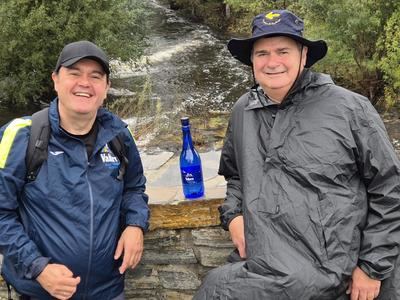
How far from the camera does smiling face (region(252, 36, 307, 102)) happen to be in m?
2.41

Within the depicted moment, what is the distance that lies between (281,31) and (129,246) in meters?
1.28

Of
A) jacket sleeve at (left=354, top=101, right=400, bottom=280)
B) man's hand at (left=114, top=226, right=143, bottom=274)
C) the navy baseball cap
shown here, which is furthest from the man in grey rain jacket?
the navy baseball cap

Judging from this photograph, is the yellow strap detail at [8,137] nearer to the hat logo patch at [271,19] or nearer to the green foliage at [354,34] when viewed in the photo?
the hat logo patch at [271,19]

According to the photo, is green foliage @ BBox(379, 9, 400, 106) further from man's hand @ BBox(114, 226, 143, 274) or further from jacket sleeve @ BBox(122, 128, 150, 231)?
man's hand @ BBox(114, 226, 143, 274)

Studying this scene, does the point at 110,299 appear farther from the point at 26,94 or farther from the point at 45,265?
the point at 26,94

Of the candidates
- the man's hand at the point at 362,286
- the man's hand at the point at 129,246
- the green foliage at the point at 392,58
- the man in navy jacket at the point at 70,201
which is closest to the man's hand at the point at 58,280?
the man in navy jacket at the point at 70,201

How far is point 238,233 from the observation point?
2.49 m

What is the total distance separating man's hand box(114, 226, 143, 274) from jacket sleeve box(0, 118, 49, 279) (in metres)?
0.38

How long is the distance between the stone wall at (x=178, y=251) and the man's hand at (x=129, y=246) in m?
0.41

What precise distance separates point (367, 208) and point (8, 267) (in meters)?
1.69

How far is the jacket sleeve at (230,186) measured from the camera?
2.58 metres

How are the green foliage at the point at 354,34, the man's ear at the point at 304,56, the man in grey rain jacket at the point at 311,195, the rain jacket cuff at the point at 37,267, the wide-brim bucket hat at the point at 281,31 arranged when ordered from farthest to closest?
the green foliage at the point at 354,34
the man's ear at the point at 304,56
the wide-brim bucket hat at the point at 281,31
the rain jacket cuff at the point at 37,267
the man in grey rain jacket at the point at 311,195

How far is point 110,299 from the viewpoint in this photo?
2.58m

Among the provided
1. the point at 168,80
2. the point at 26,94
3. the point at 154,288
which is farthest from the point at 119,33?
the point at 154,288
